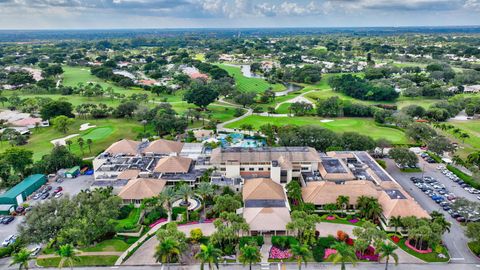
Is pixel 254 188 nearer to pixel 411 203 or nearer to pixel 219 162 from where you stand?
pixel 219 162

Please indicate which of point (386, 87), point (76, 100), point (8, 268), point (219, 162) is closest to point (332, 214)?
point (219, 162)

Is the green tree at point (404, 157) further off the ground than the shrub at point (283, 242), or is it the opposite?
the green tree at point (404, 157)

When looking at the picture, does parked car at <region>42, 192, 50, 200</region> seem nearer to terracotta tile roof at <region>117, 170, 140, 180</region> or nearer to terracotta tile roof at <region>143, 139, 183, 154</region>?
terracotta tile roof at <region>117, 170, 140, 180</region>

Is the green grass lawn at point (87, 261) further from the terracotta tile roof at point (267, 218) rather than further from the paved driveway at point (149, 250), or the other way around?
the terracotta tile roof at point (267, 218)

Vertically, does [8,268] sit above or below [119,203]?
below

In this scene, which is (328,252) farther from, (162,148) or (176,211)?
(162,148)

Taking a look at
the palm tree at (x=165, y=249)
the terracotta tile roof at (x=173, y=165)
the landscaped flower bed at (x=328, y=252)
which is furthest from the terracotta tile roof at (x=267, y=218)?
the terracotta tile roof at (x=173, y=165)

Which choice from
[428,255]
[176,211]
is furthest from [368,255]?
[176,211]

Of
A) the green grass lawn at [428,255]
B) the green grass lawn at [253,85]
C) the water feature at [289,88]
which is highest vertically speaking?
the green grass lawn at [253,85]
